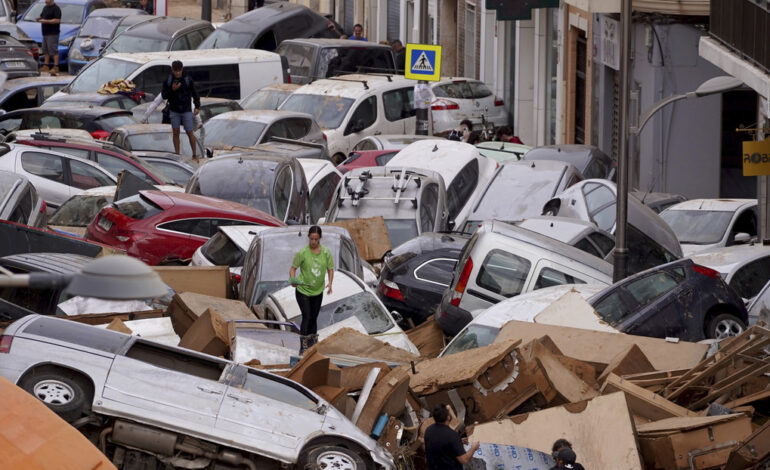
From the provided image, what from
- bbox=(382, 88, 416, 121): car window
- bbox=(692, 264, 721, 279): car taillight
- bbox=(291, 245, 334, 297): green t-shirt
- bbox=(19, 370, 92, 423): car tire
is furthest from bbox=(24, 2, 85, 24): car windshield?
bbox=(19, 370, 92, 423): car tire

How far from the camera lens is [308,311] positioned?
1355 cm

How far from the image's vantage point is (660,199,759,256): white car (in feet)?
60.7

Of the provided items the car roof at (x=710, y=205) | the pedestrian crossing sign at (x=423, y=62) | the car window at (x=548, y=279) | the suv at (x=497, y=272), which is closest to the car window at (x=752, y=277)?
the suv at (x=497, y=272)

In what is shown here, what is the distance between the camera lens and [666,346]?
12.2 metres

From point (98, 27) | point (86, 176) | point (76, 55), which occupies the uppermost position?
point (98, 27)

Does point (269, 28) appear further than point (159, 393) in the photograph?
Yes

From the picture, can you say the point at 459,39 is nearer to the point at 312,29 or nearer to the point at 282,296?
the point at 312,29

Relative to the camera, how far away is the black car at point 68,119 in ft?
80.6

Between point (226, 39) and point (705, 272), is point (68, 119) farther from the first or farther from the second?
point (705, 272)

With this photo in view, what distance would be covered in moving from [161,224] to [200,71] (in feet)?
44.1

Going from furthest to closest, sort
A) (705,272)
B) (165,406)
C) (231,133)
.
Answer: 1. (231,133)
2. (705,272)
3. (165,406)

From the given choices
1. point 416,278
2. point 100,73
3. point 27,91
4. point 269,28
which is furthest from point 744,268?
point 269,28

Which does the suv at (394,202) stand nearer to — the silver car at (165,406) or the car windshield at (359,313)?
the car windshield at (359,313)

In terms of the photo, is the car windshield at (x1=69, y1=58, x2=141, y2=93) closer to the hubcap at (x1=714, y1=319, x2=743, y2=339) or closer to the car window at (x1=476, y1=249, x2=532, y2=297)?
the car window at (x1=476, y1=249, x2=532, y2=297)
